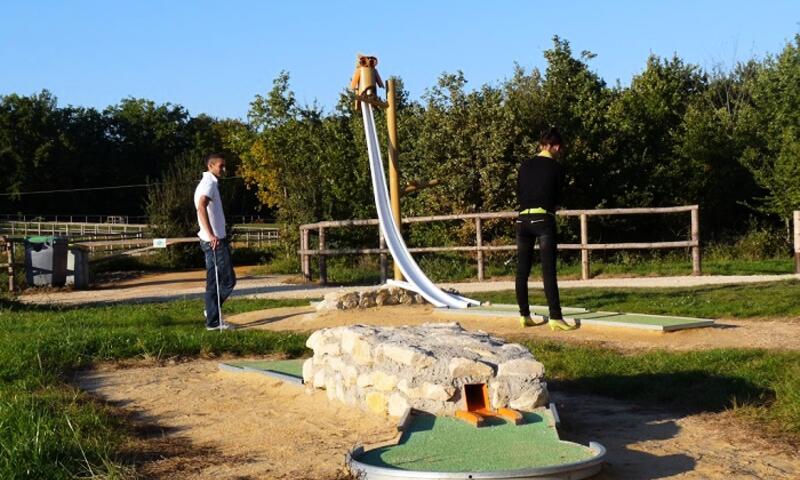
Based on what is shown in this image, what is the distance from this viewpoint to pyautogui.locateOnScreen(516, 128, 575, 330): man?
9.38 metres

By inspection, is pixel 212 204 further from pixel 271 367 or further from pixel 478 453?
pixel 478 453

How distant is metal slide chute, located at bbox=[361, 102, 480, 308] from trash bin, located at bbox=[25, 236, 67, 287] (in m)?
9.97

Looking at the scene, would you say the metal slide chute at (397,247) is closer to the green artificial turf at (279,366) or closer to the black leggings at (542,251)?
the black leggings at (542,251)

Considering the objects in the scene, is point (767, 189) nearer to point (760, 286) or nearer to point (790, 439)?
point (760, 286)

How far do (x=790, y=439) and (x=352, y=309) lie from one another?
22.3 ft

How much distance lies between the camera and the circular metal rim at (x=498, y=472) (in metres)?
4.59

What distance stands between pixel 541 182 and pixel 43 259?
1450cm

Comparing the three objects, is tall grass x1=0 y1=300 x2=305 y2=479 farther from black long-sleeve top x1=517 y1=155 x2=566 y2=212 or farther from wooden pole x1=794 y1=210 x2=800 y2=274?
wooden pole x1=794 y1=210 x2=800 y2=274

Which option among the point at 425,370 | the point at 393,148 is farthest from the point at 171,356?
the point at 393,148

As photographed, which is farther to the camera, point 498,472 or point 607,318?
point 607,318

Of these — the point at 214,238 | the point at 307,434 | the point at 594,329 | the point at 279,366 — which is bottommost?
the point at 307,434

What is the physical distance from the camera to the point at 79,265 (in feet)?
70.1

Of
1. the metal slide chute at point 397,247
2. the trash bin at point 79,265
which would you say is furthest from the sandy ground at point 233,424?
the trash bin at point 79,265

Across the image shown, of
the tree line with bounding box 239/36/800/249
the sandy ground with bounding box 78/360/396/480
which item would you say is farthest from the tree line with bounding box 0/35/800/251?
the sandy ground with bounding box 78/360/396/480
